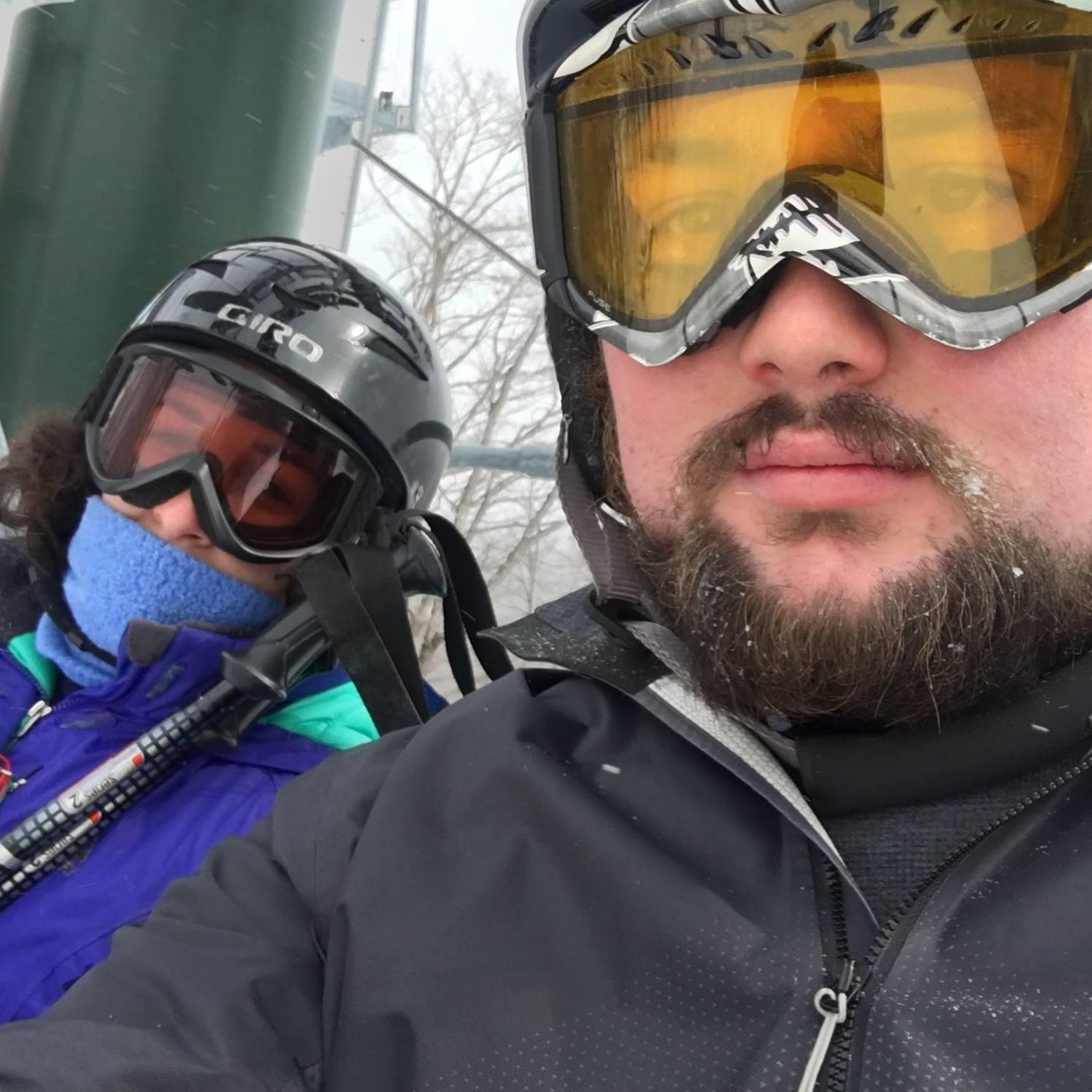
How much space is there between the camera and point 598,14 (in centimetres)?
173

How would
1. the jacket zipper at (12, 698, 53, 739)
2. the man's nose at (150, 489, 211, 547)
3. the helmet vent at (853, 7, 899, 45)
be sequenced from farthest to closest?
the man's nose at (150, 489, 211, 547), the jacket zipper at (12, 698, 53, 739), the helmet vent at (853, 7, 899, 45)

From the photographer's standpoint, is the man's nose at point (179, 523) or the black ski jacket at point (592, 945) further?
the man's nose at point (179, 523)

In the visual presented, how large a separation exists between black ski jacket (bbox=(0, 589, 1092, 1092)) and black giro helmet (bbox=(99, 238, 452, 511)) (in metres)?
1.42

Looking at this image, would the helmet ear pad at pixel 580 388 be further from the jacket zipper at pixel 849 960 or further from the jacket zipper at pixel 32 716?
the jacket zipper at pixel 32 716

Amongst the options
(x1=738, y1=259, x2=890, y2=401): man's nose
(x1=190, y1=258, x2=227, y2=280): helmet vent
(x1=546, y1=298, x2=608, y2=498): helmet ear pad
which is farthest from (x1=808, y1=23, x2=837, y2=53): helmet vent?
(x1=190, y1=258, x2=227, y2=280): helmet vent

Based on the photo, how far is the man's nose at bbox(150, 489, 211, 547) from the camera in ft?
7.63

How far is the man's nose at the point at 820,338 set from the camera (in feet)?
3.84

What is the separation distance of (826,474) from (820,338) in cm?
15

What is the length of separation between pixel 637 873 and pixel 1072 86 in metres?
Answer: 1.01

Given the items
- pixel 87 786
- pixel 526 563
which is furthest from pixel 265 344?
pixel 526 563

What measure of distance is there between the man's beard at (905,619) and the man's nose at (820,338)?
25mm

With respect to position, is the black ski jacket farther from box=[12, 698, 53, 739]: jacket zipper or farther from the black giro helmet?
the black giro helmet

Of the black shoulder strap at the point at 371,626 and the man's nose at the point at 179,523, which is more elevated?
the man's nose at the point at 179,523

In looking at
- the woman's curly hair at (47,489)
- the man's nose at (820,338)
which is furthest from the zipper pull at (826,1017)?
the woman's curly hair at (47,489)
